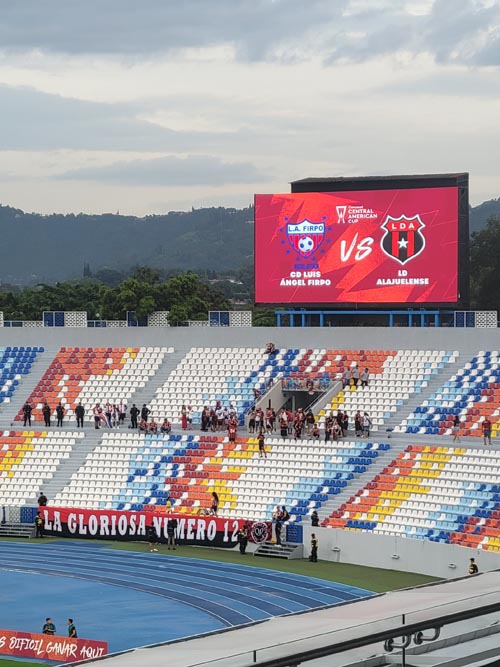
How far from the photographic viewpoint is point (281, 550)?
40.9 m

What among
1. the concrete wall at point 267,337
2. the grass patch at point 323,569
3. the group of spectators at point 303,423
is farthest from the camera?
the concrete wall at point 267,337

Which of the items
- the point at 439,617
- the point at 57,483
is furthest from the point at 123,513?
the point at 439,617

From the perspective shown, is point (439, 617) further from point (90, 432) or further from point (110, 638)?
point (90, 432)

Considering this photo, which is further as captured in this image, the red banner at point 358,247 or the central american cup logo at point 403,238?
the central american cup logo at point 403,238

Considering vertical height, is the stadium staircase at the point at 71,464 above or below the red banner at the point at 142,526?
above

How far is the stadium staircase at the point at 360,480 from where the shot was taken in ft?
137

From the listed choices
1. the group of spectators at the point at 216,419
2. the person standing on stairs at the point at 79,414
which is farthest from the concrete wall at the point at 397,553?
the person standing on stairs at the point at 79,414

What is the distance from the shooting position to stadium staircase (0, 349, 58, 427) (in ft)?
173

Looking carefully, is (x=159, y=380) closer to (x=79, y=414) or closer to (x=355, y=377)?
(x=79, y=414)

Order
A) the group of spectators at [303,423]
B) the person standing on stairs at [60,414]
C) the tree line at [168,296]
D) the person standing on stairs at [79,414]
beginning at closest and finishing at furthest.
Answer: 1. the group of spectators at [303,423]
2. the person standing on stairs at [79,414]
3. the person standing on stairs at [60,414]
4. the tree line at [168,296]

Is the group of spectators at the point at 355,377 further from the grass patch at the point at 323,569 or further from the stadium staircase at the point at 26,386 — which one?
the stadium staircase at the point at 26,386

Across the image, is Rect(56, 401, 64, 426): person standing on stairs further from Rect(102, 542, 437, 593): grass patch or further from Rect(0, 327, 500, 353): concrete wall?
Rect(102, 542, 437, 593): grass patch

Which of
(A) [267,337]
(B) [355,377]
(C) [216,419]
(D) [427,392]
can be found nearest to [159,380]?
(A) [267,337]

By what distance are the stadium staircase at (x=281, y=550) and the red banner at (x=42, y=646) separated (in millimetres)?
12783
